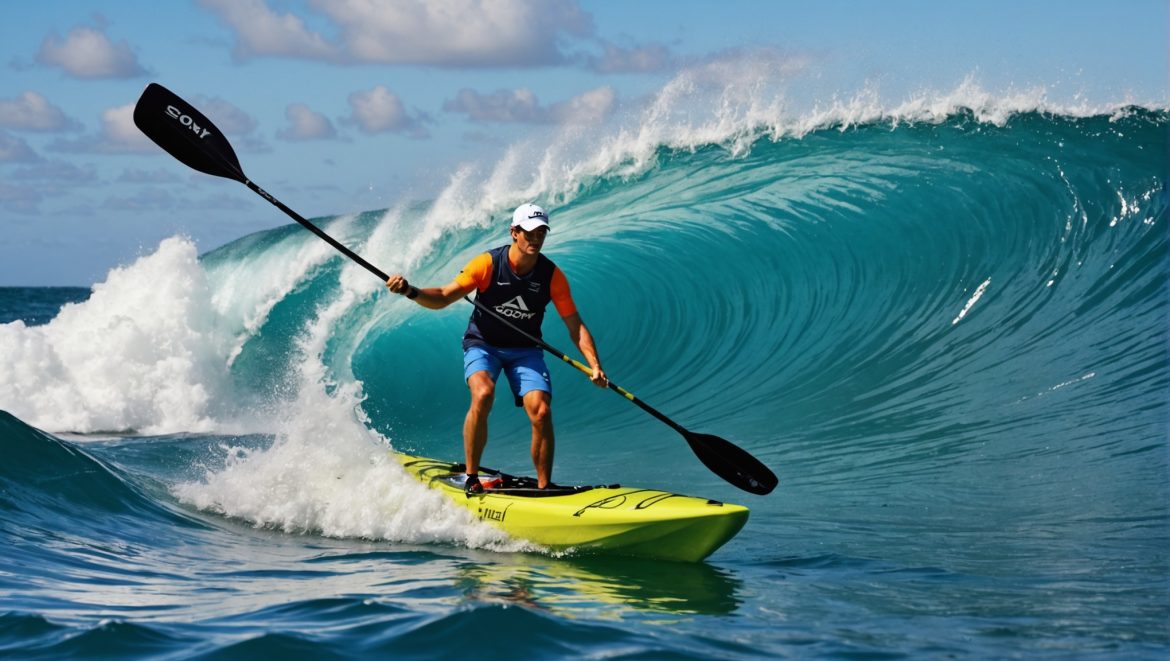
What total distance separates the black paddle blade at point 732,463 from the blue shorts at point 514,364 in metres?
0.88

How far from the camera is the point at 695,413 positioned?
10328 millimetres

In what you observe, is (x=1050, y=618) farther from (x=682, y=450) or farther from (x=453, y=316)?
(x=453, y=316)

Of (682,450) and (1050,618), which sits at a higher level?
(682,450)

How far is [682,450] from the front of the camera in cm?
940

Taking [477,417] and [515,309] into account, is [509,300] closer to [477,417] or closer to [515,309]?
[515,309]

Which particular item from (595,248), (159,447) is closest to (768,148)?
(595,248)

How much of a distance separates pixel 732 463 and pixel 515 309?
143 cm

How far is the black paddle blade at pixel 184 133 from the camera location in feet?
25.5

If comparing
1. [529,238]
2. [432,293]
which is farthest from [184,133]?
[529,238]

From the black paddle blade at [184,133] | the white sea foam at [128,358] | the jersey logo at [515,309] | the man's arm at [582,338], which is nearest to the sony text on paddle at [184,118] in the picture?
the black paddle blade at [184,133]

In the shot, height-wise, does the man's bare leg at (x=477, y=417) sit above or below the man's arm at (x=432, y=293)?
below

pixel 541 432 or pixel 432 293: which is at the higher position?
pixel 432 293

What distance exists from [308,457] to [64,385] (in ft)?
25.1

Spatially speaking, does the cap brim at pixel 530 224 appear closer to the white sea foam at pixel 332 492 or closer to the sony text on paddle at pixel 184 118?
the white sea foam at pixel 332 492
